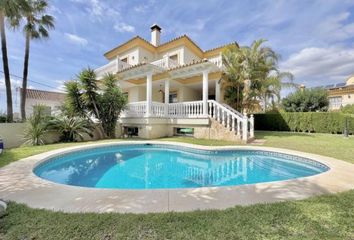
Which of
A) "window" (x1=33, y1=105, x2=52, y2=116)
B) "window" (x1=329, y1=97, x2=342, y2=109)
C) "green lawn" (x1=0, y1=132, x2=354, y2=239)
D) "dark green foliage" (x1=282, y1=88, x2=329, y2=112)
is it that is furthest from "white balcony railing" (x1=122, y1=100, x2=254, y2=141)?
"window" (x1=329, y1=97, x2=342, y2=109)

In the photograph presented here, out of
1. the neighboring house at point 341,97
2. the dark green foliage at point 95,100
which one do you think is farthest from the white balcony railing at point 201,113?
the neighboring house at point 341,97

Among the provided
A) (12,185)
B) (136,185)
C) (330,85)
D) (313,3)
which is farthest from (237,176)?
(330,85)

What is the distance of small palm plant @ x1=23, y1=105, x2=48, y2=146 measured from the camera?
1080 centimetres

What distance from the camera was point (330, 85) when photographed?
42.7 metres

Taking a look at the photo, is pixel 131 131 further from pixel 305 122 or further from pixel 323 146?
pixel 305 122

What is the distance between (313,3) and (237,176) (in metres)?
10.0

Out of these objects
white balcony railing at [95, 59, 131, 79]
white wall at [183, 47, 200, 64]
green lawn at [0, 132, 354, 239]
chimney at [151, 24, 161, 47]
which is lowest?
green lawn at [0, 132, 354, 239]

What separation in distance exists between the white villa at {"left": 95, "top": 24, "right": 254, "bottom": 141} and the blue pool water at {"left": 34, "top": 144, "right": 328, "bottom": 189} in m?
3.24

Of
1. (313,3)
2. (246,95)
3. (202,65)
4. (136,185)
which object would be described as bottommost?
(136,185)

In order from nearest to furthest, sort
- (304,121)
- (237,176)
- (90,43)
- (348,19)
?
(237,176) → (348,19) → (304,121) → (90,43)

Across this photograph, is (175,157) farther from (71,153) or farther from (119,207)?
(119,207)

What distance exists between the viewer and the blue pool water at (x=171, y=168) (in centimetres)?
563

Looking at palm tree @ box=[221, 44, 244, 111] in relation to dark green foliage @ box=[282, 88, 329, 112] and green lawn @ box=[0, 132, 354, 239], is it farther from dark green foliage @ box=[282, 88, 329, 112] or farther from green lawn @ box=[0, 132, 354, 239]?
green lawn @ box=[0, 132, 354, 239]

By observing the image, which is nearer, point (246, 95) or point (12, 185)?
point (12, 185)
